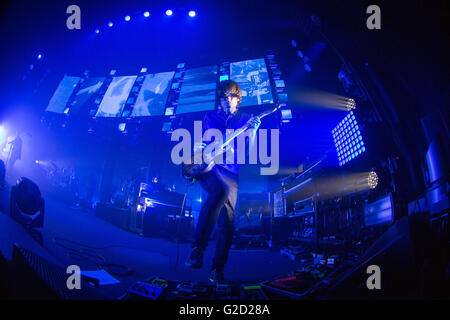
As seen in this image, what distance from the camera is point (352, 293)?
1.12m

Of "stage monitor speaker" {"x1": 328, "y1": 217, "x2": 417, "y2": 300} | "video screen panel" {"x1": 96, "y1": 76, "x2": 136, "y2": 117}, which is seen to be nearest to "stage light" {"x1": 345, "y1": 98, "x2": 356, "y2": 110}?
"stage monitor speaker" {"x1": 328, "y1": 217, "x2": 417, "y2": 300}

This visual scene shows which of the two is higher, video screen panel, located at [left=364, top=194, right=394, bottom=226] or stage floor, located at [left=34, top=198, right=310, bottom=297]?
video screen panel, located at [left=364, top=194, right=394, bottom=226]

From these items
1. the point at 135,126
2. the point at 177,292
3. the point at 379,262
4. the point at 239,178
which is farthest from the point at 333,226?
the point at 135,126

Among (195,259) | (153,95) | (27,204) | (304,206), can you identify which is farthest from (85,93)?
(304,206)

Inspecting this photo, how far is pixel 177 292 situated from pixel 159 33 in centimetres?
307

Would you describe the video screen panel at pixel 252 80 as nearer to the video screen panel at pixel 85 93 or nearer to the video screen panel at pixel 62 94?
the video screen panel at pixel 85 93

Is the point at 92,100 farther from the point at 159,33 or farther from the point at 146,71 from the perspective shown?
the point at 159,33

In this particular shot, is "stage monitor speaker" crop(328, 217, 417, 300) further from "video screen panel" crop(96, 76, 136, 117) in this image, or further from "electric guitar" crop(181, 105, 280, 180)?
"video screen panel" crop(96, 76, 136, 117)

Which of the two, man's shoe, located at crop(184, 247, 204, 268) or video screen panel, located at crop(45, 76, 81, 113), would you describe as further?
video screen panel, located at crop(45, 76, 81, 113)

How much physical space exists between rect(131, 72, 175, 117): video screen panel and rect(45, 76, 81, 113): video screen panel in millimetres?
727

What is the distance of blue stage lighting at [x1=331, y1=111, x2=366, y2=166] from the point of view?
5.80 ft

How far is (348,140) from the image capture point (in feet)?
6.16

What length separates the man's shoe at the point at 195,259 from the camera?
1.50m

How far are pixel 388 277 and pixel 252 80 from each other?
219cm
